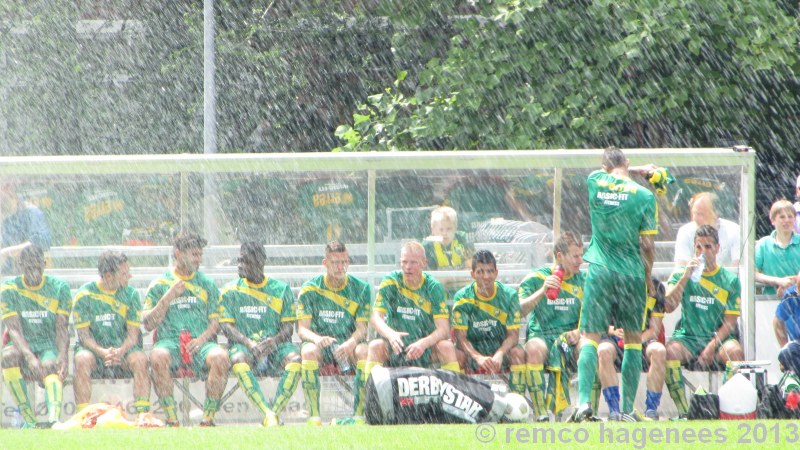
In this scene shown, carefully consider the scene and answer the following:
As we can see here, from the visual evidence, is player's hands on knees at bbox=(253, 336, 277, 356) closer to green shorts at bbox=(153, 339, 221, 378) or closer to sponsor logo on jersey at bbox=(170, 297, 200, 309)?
green shorts at bbox=(153, 339, 221, 378)

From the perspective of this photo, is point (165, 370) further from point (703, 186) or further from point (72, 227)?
point (703, 186)

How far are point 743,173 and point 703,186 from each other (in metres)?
0.36

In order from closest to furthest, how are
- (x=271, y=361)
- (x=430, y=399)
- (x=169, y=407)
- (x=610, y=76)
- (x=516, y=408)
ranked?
(x=430, y=399), (x=516, y=408), (x=169, y=407), (x=271, y=361), (x=610, y=76)

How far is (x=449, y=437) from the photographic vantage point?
7.58 metres

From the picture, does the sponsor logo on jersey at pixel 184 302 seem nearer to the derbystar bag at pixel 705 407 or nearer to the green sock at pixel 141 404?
the green sock at pixel 141 404

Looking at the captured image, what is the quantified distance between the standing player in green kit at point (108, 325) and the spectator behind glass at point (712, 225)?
4312mm

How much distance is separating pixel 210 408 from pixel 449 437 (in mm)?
2645

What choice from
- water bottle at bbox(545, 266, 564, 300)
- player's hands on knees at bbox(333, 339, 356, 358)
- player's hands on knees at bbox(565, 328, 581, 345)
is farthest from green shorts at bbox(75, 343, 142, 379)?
player's hands on knees at bbox(565, 328, 581, 345)

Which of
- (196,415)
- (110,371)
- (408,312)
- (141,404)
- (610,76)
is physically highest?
(610,76)

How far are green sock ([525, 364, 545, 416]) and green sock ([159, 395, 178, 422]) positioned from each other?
2685mm

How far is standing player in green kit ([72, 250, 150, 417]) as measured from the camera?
9.70m

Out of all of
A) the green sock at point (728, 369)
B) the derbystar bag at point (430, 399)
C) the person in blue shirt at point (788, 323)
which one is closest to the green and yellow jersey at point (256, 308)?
the derbystar bag at point (430, 399)

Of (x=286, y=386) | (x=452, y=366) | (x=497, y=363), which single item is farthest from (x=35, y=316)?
(x=497, y=363)

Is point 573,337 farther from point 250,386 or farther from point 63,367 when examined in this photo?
point 63,367
